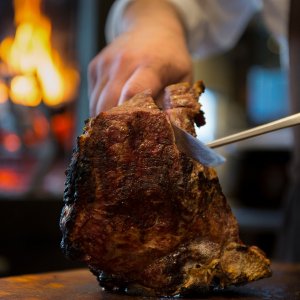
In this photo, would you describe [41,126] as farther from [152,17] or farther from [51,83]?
[152,17]

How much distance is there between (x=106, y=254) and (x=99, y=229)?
10cm

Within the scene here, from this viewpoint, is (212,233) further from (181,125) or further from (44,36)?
(44,36)

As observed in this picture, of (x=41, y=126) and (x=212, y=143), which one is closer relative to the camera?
(x=212, y=143)

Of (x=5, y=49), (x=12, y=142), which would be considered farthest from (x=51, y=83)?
(x=12, y=142)

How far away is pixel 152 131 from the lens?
142 centimetres

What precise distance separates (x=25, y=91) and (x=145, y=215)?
310 centimetres

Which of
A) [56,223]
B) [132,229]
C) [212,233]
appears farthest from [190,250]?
[56,223]

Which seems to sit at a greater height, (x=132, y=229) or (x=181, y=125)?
(x=181, y=125)

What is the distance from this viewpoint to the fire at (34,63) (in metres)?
4.10

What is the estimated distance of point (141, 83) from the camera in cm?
173

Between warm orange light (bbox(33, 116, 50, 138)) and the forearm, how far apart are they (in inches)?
78.4

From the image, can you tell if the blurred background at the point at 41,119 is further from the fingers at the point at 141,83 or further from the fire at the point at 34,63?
the fingers at the point at 141,83

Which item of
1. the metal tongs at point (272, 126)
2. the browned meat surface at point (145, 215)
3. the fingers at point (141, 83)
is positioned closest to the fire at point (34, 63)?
the fingers at point (141, 83)

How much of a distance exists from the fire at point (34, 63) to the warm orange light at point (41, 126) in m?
0.17
